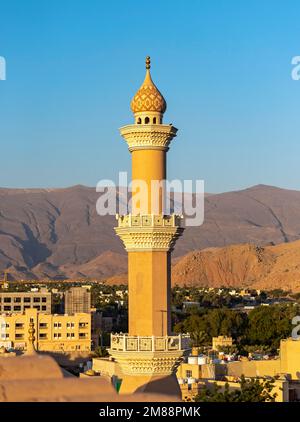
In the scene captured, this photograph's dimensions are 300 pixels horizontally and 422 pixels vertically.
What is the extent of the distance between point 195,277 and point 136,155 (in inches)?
6138

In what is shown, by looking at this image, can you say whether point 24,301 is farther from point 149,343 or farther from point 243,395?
point 149,343

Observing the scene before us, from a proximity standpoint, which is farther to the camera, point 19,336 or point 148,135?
point 19,336

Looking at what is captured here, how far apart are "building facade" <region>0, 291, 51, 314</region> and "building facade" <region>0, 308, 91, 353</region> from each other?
76.7 ft

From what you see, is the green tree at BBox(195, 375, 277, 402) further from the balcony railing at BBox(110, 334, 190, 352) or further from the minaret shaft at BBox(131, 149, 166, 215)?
the minaret shaft at BBox(131, 149, 166, 215)

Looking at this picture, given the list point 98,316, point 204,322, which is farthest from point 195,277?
point 204,322

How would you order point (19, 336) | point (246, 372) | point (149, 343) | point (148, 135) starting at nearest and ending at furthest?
point (149, 343) → point (148, 135) → point (246, 372) → point (19, 336)

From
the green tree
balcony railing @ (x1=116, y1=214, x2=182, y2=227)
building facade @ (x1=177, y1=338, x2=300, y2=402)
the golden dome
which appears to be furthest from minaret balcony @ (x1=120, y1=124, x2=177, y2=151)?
building facade @ (x1=177, y1=338, x2=300, y2=402)

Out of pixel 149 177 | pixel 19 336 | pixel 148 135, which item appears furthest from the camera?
pixel 19 336

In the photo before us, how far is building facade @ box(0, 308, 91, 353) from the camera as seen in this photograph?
7775 centimetres

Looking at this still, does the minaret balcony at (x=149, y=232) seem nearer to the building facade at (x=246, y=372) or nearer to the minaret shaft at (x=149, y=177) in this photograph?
the minaret shaft at (x=149, y=177)

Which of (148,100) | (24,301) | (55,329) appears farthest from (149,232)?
(24,301)

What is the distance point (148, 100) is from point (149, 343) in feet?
13.8

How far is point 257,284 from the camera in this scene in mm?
168000

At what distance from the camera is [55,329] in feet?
261
